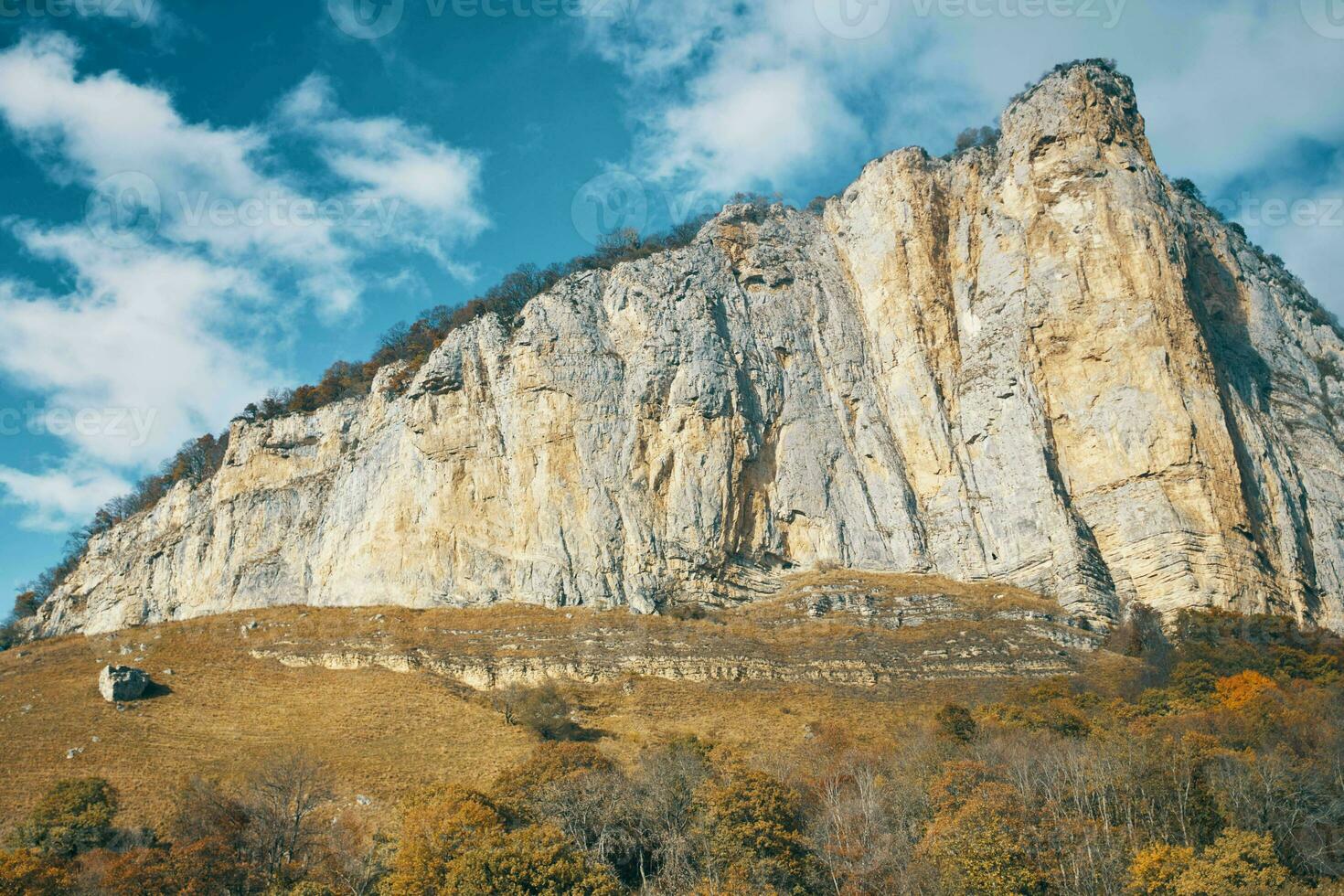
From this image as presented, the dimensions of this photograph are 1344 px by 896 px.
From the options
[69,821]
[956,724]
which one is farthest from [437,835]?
[956,724]

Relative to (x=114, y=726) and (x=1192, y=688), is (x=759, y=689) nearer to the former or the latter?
(x=1192, y=688)

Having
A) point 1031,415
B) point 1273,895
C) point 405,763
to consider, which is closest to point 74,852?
point 405,763

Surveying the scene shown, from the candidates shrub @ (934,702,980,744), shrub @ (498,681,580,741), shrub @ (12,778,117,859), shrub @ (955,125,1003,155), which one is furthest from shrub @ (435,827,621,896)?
shrub @ (955,125,1003,155)

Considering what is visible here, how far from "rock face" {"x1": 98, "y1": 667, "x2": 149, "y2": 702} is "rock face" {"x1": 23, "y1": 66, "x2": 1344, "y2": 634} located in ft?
52.7

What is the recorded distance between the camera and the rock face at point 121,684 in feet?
135

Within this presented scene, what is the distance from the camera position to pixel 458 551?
57.5 metres

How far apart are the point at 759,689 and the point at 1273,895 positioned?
23.3 meters

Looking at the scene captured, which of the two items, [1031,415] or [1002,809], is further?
[1031,415]

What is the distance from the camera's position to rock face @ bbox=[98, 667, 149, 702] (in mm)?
41188

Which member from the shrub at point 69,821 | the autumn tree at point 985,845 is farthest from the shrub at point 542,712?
the autumn tree at point 985,845

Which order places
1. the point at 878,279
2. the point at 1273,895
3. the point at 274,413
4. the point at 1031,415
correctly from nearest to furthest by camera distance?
the point at 1273,895 < the point at 1031,415 < the point at 878,279 < the point at 274,413

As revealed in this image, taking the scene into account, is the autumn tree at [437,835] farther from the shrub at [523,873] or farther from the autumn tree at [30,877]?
the autumn tree at [30,877]

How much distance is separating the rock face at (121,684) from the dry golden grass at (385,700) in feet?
1.60

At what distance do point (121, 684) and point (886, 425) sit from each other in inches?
1687
